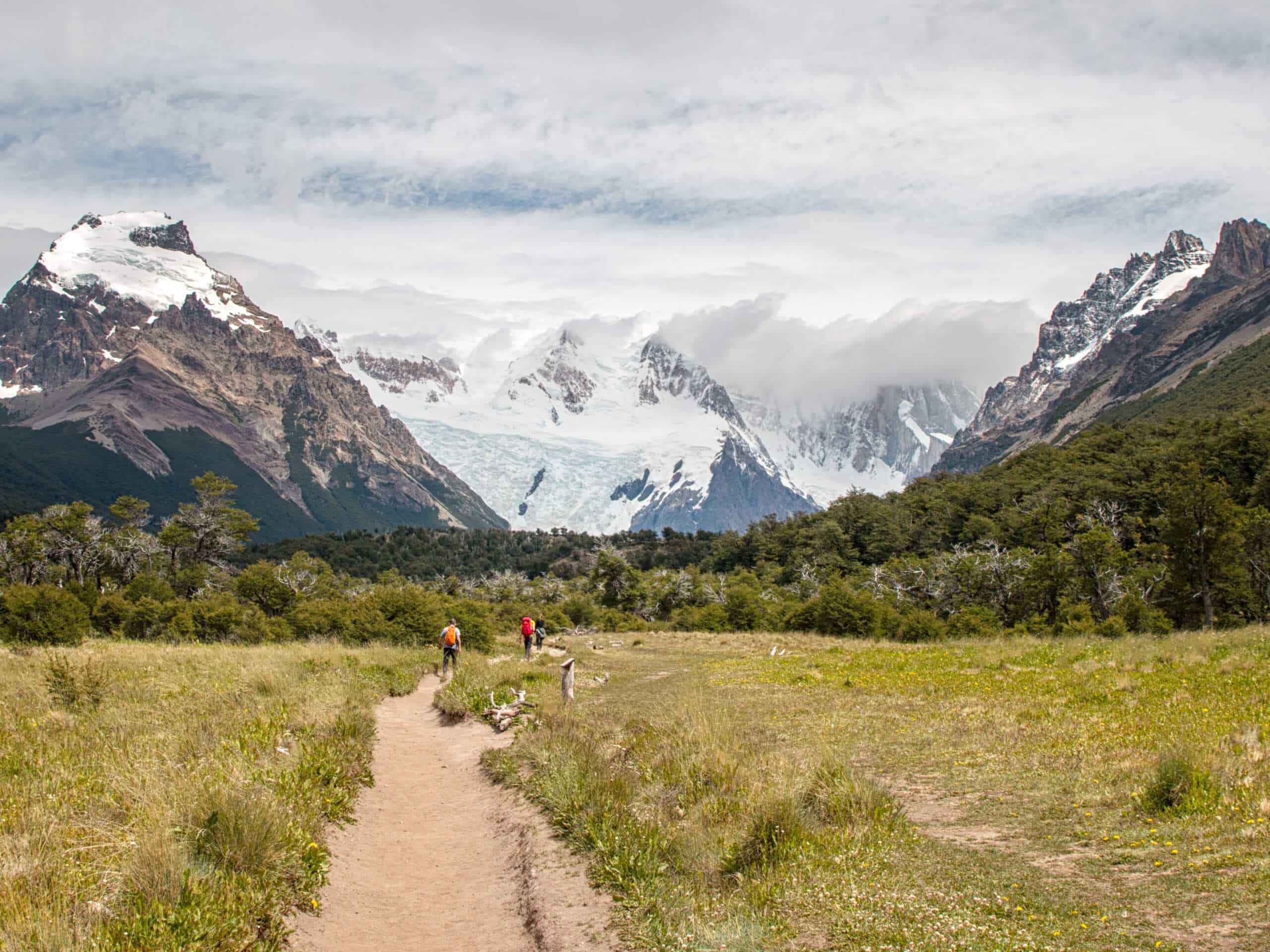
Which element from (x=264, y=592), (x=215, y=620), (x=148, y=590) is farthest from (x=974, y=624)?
(x=148, y=590)

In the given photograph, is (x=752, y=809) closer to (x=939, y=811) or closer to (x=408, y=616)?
(x=939, y=811)

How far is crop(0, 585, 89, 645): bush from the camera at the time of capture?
1423 inches

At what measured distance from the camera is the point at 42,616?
38.3 metres

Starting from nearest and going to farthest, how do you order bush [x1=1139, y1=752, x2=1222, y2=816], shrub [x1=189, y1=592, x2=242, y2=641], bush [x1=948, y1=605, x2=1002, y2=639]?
bush [x1=1139, y1=752, x2=1222, y2=816]
shrub [x1=189, y1=592, x2=242, y2=641]
bush [x1=948, y1=605, x2=1002, y2=639]

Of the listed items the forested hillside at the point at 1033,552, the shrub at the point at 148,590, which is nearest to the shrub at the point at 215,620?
the shrub at the point at 148,590

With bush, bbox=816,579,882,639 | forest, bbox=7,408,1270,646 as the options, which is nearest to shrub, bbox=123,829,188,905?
forest, bbox=7,408,1270,646

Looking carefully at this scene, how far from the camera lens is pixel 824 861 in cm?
904

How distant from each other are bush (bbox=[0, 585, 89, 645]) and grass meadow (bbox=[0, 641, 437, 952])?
64.1 ft

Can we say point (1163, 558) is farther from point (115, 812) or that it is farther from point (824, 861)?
point (115, 812)

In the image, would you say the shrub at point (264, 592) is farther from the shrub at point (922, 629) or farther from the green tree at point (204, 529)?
the shrub at point (922, 629)

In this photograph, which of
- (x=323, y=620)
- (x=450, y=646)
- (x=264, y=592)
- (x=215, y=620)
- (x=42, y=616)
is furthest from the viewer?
(x=264, y=592)

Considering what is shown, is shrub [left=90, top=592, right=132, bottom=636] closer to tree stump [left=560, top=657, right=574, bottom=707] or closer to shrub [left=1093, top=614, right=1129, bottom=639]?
tree stump [left=560, top=657, right=574, bottom=707]

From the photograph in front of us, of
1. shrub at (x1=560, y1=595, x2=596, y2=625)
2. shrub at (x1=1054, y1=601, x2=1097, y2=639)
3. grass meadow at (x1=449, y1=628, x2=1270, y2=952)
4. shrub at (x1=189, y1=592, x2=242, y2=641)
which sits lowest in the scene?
shrub at (x1=560, y1=595, x2=596, y2=625)

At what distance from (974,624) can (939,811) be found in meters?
48.0
